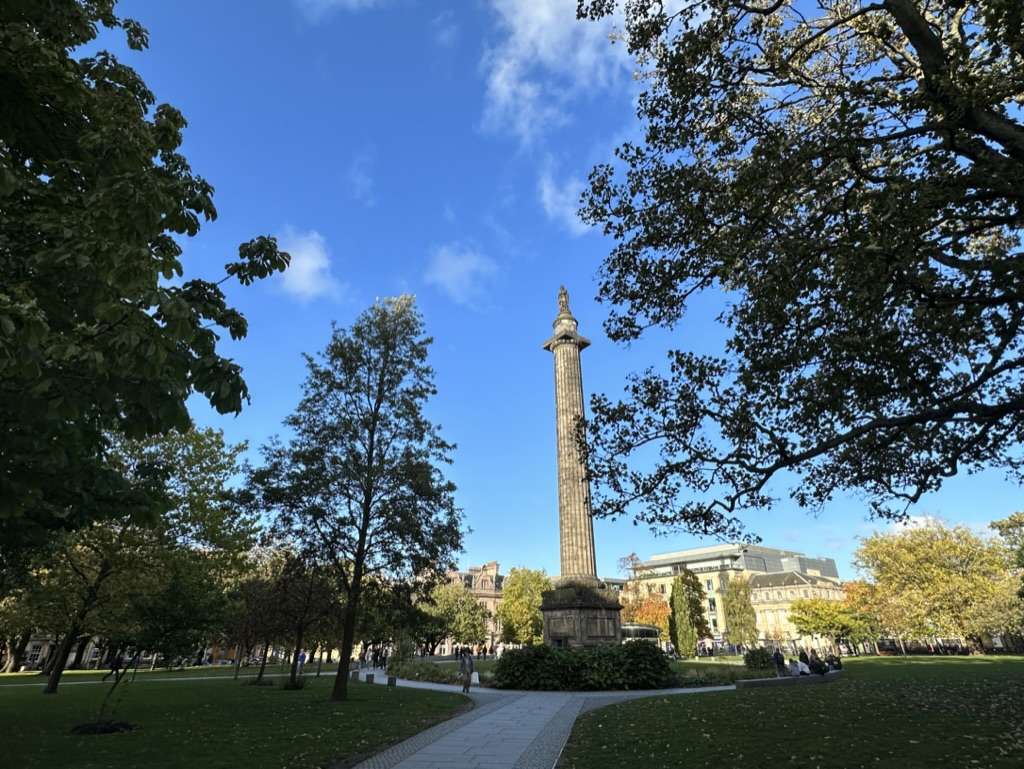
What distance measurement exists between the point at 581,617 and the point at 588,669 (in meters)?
4.77

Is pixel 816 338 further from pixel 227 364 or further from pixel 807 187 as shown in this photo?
pixel 227 364

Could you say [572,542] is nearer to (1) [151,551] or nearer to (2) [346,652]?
(2) [346,652]

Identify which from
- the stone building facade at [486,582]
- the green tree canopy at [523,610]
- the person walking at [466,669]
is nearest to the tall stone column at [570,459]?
the person walking at [466,669]

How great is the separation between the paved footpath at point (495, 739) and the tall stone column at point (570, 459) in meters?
13.0

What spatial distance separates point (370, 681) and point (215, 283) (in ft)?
106

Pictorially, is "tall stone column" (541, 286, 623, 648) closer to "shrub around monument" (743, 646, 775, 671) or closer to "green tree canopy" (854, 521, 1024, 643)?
"shrub around monument" (743, 646, 775, 671)

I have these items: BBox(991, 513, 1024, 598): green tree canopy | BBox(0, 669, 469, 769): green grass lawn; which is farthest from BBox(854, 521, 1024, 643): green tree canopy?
BBox(0, 669, 469, 769): green grass lawn

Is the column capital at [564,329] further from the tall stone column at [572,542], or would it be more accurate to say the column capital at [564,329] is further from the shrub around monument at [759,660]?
the shrub around monument at [759,660]

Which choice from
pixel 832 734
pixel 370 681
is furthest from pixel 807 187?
pixel 370 681

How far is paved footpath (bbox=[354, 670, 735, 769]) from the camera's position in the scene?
1027 cm

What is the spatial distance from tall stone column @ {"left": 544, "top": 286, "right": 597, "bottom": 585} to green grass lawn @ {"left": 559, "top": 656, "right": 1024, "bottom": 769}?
14821 millimetres

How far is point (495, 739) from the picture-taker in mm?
12898

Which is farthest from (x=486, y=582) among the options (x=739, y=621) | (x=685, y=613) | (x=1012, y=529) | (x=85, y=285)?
(x=85, y=285)

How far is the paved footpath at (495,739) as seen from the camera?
33.7 ft
